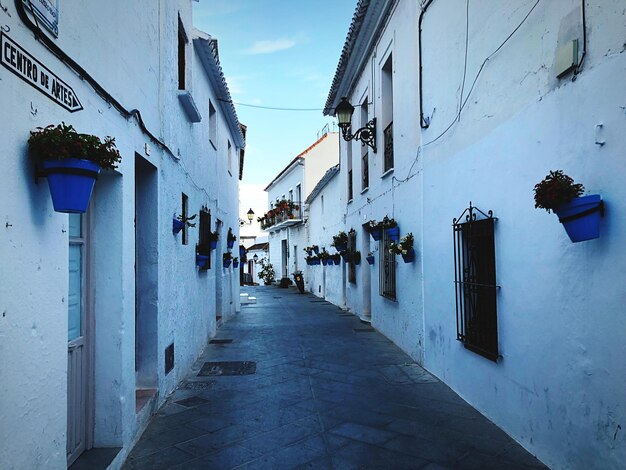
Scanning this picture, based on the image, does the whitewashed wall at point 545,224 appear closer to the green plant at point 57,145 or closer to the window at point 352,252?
the green plant at point 57,145

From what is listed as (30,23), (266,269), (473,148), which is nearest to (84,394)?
(30,23)

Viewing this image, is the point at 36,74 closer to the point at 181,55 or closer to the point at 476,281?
the point at 476,281

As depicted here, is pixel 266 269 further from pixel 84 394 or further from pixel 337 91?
pixel 84 394

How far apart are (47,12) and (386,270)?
7690mm

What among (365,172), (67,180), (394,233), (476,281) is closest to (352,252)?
(365,172)

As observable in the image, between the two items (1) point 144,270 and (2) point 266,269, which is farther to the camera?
(2) point 266,269

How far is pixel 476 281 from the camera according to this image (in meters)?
4.83

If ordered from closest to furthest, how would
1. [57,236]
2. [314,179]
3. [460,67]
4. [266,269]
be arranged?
[57,236] → [460,67] → [314,179] → [266,269]

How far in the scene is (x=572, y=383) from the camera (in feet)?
10.4

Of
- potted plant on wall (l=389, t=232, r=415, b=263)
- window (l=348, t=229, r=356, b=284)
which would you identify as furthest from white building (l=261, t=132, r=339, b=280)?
potted plant on wall (l=389, t=232, r=415, b=263)

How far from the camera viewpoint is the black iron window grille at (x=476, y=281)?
449cm

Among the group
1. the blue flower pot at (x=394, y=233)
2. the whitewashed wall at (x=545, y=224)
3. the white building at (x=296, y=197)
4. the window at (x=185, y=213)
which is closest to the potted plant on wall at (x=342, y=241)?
the blue flower pot at (x=394, y=233)

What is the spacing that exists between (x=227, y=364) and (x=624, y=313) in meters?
5.52

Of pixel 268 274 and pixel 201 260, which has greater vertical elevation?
pixel 201 260
